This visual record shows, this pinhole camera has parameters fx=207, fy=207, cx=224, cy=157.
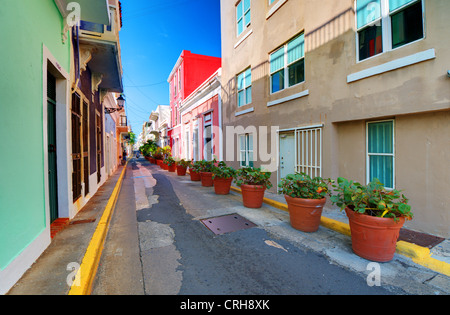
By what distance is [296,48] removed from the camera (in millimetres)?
6648

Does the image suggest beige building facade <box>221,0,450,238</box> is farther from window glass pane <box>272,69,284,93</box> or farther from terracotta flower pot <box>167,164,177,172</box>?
terracotta flower pot <box>167,164,177,172</box>

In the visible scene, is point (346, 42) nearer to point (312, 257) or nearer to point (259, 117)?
point (259, 117)

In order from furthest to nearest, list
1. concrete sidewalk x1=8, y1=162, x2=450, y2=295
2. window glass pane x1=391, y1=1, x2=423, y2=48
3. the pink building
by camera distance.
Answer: the pink building < window glass pane x1=391, y1=1, x2=423, y2=48 < concrete sidewalk x1=8, y1=162, x2=450, y2=295

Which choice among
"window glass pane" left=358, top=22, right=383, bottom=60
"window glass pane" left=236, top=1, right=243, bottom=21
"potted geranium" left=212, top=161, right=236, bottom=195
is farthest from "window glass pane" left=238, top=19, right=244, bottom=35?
"potted geranium" left=212, top=161, right=236, bottom=195

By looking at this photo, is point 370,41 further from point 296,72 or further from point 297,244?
point 297,244

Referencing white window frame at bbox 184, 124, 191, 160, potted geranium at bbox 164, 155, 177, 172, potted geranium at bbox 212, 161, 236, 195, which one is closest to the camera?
potted geranium at bbox 212, 161, 236, 195

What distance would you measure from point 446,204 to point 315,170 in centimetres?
268

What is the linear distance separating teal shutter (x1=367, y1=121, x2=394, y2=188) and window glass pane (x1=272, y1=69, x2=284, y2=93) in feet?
11.1

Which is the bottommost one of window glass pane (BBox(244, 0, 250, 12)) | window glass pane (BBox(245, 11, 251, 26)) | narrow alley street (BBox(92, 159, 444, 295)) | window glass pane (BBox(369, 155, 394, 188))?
narrow alley street (BBox(92, 159, 444, 295))

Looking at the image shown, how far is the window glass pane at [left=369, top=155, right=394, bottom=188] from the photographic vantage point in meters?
4.48

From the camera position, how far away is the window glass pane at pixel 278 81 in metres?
7.28

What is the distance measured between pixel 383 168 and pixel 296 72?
12.5 ft

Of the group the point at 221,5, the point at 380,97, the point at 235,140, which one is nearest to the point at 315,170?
the point at 380,97

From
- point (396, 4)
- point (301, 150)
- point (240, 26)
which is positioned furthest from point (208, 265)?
point (240, 26)
